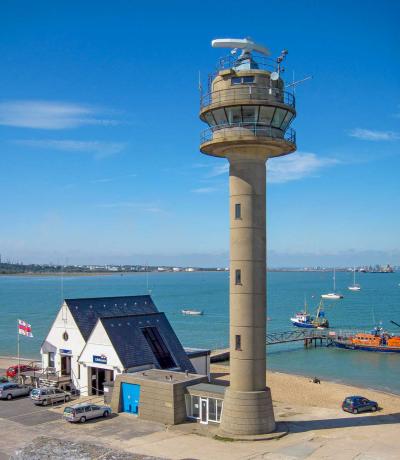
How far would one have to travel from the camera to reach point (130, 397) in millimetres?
33500

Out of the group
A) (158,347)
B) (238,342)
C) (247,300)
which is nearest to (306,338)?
(158,347)

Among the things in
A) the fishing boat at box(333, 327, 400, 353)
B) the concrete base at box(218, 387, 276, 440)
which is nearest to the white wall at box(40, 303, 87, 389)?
the concrete base at box(218, 387, 276, 440)

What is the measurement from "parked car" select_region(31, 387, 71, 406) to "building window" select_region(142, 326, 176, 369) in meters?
6.59

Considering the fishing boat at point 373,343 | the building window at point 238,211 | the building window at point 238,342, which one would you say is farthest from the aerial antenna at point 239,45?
the fishing boat at point 373,343

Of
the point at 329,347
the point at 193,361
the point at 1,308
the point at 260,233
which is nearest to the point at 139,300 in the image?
the point at 193,361

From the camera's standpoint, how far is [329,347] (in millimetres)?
82438

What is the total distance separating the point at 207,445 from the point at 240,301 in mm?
7224

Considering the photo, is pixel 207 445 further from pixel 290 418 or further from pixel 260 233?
pixel 260 233

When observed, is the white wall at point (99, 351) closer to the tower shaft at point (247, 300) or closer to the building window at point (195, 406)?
the building window at point (195, 406)

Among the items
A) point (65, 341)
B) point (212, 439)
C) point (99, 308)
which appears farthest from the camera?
point (99, 308)

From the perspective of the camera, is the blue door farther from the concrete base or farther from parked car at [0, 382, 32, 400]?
parked car at [0, 382, 32, 400]

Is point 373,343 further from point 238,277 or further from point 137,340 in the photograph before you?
point 238,277

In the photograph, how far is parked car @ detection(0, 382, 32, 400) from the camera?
37.7m

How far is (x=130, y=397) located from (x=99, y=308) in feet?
39.3
